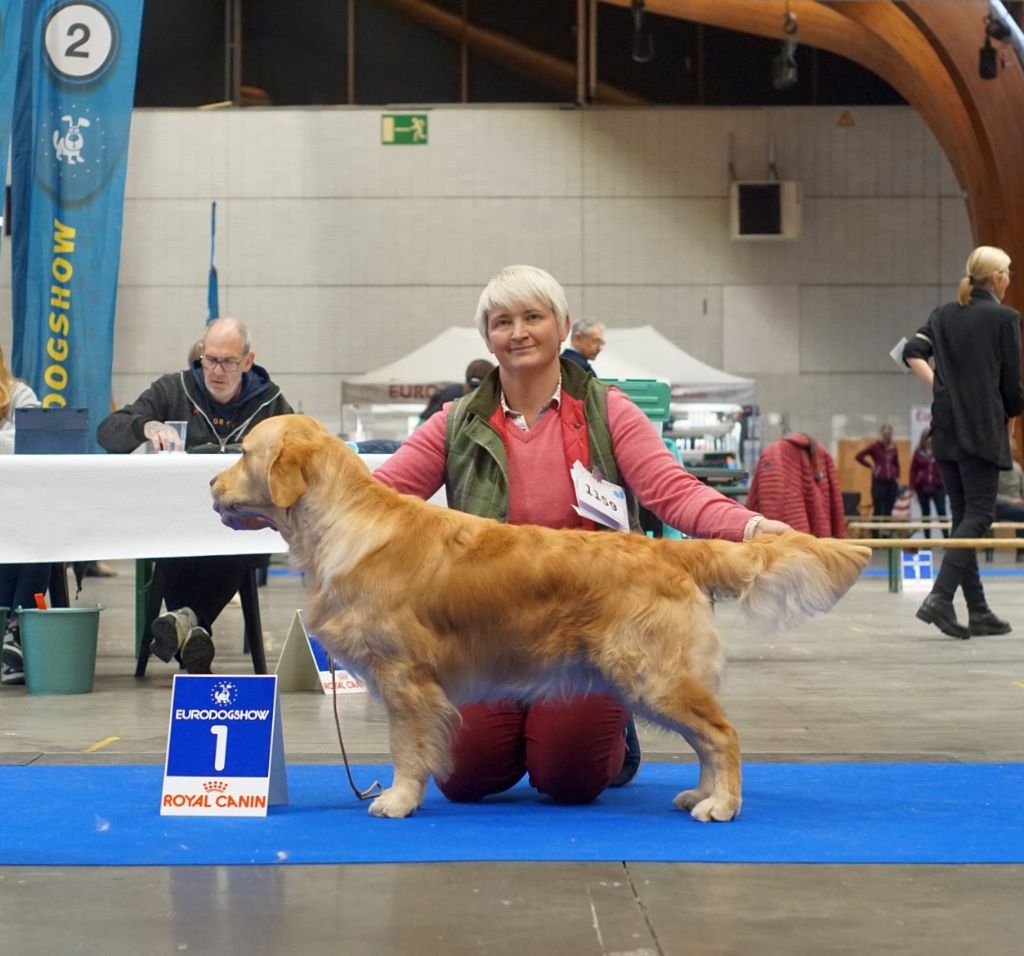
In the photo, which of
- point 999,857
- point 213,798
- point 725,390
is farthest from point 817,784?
point 725,390

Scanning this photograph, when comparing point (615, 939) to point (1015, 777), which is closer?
point (615, 939)

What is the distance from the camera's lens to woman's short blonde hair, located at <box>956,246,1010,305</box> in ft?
21.8

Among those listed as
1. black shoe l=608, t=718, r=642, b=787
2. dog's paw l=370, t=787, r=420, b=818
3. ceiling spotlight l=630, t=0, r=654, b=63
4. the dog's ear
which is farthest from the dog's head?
ceiling spotlight l=630, t=0, r=654, b=63

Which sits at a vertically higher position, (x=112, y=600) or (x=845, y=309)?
(x=845, y=309)

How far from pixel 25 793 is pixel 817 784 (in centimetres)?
172

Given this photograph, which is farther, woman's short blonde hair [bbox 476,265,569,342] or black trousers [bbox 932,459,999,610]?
black trousers [bbox 932,459,999,610]

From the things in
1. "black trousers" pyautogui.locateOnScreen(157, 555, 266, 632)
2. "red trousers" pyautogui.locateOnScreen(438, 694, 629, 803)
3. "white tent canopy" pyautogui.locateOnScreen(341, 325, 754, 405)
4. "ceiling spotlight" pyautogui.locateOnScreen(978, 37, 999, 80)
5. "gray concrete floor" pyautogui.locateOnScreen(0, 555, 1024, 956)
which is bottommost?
"gray concrete floor" pyautogui.locateOnScreen(0, 555, 1024, 956)

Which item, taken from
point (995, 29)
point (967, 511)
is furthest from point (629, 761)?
point (995, 29)

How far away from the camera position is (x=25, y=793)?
3330mm

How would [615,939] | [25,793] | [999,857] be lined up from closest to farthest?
[615,939] < [999,857] < [25,793]

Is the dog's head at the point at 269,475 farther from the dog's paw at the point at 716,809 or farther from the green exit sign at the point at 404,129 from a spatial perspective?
the green exit sign at the point at 404,129

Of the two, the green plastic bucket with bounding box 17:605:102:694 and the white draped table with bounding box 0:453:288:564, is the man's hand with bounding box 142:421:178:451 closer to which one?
the white draped table with bounding box 0:453:288:564

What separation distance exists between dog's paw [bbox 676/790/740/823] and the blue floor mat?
0.03 metres

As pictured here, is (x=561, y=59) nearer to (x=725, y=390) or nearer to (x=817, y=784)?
(x=725, y=390)
